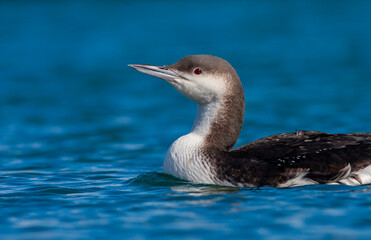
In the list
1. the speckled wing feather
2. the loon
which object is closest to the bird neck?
the loon

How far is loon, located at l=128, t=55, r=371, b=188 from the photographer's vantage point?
7500mm

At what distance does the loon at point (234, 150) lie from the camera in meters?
7.50

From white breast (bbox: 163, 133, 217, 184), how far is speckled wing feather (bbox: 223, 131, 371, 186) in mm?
243

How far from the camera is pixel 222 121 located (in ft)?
26.6

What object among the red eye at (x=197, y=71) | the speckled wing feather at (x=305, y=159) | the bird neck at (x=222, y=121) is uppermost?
the red eye at (x=197, y=71)

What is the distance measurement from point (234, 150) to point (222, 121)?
34 centimetres

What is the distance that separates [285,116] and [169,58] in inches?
321

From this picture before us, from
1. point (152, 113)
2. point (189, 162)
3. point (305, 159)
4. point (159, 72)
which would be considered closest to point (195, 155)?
point (189, 162)

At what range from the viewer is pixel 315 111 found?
13391 millimetres

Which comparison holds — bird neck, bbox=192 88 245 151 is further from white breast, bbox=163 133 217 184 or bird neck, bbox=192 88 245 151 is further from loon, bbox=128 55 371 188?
white breast, bbox=163 133 217 184

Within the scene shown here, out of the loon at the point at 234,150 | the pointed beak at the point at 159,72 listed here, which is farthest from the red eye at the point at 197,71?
the pointed beak at the point at 159,72

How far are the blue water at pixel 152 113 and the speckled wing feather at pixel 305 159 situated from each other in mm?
169

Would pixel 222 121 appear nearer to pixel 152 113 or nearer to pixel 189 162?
pixel 189 162

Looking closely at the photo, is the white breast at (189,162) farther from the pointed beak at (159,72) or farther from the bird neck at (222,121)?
the pointed beak at (159,72)
